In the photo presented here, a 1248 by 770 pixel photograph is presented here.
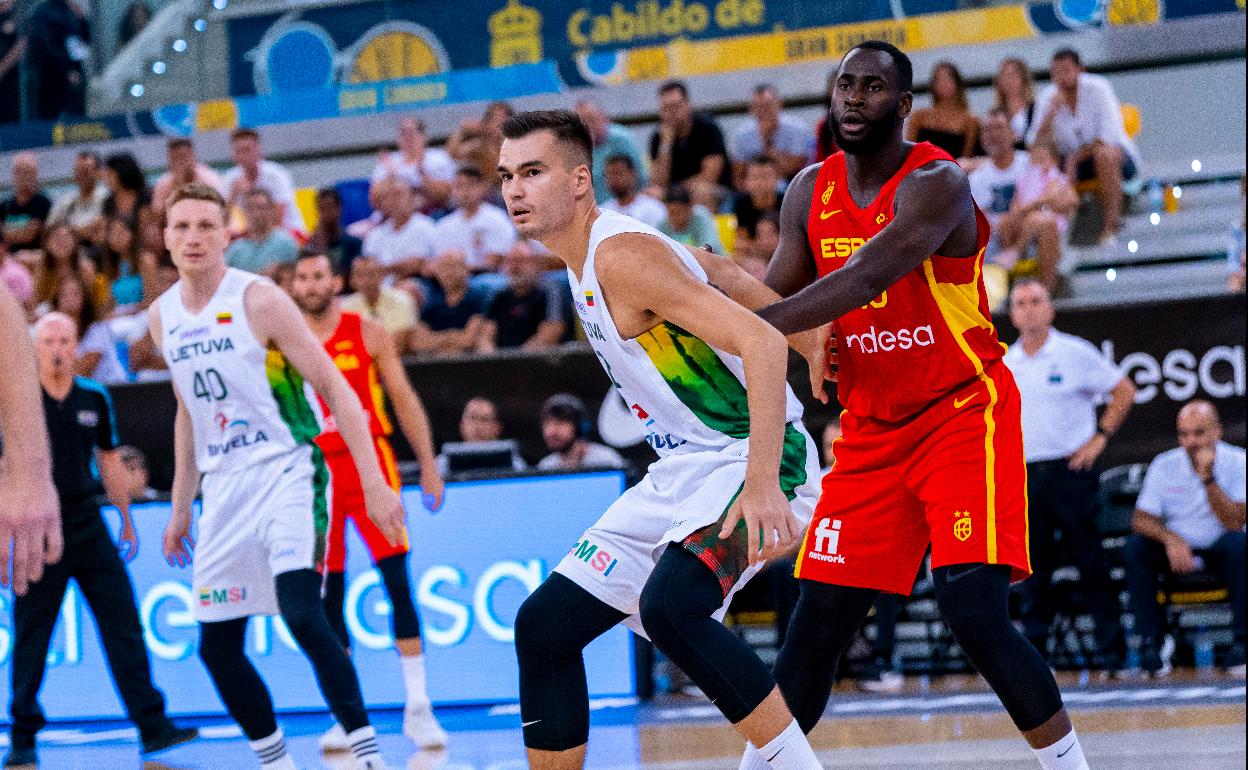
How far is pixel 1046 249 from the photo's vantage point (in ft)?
35.1

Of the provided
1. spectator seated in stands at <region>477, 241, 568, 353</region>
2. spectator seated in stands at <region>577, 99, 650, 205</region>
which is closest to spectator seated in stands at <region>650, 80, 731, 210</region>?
spectator seated in stands at <region>577, 99, 650, 205</region>

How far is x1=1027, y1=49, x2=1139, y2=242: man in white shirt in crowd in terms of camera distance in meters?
11.4

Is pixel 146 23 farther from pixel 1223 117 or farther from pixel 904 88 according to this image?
pixel 904 88

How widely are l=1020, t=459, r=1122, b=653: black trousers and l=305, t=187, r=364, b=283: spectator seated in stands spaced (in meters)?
5.60

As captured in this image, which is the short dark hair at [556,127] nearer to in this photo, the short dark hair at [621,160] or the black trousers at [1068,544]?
the black trousers at [1068,544]

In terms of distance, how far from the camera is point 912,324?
13.6 feet

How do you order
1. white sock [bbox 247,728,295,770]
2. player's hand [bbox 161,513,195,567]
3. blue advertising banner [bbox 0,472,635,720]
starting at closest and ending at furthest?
white sock [bbox 247,728,295,770] → player's hand [bbox 161,513,195,567] → blue advertising banner [bbox 0,472,635,720]

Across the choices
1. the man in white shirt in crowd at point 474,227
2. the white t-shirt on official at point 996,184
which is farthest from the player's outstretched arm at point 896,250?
the man in white shirt in crowd at point 474,227

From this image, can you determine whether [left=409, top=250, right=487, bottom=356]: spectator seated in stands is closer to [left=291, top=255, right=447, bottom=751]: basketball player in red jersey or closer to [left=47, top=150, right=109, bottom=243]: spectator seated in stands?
[left=291, top=255, right=447, bottom=751]: basketball player in red jersey

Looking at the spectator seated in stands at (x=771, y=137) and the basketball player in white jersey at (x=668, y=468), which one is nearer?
the basketball player in white jersey at (x=668, y=468)

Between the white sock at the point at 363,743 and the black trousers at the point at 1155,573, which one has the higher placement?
the white sock at the point at 363,743

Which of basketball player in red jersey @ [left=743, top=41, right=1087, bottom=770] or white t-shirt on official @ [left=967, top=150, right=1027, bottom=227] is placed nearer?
basketball player in red jersey @ [left=743, top=41, right=1087, bottom=770]

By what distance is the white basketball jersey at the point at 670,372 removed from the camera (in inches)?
154

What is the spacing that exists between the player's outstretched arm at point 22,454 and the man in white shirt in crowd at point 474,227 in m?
9.33
